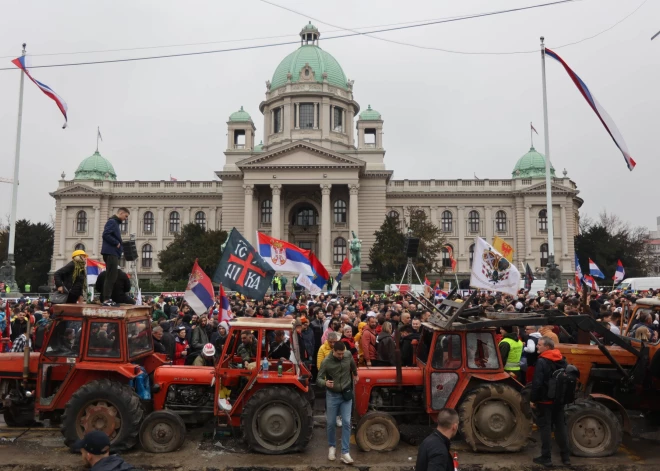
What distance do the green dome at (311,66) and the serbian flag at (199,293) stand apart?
53.0 metres

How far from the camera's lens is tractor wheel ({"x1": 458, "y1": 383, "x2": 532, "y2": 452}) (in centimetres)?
810

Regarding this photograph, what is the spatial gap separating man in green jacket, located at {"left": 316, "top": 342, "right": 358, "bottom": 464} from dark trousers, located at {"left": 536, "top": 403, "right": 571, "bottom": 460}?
2722mm

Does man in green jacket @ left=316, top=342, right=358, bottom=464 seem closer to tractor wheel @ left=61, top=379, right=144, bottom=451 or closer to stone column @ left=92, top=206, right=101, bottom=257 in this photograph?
tractor wheel @ left=61, top=379, right=144, bottom=451

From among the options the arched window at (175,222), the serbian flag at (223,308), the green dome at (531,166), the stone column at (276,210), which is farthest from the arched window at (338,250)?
the serbian flag at (223,308)

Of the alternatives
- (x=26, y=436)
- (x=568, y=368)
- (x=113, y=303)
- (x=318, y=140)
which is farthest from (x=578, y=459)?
A: (x=318, y=140)

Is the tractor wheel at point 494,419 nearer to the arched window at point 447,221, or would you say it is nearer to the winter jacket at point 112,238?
the winter jacket at point 112,238

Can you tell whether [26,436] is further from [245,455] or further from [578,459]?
[578,459]

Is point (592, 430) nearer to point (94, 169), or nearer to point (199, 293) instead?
point (199, 293)

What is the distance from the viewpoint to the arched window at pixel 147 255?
208 feet

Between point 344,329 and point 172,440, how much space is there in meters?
3.71

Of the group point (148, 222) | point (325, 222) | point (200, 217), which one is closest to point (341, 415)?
point (325, 222)

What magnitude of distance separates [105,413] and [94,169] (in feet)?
207

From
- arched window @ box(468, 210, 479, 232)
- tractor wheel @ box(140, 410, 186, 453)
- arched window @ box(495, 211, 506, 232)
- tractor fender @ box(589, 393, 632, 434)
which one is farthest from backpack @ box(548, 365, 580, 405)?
arched window @ box(495, 211, 506, 232)

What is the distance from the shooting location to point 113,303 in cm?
956
